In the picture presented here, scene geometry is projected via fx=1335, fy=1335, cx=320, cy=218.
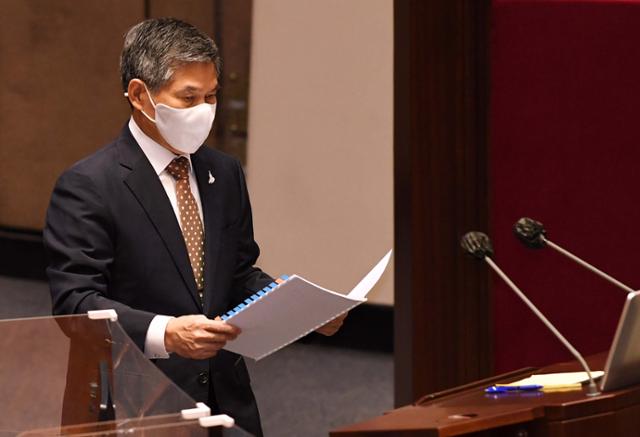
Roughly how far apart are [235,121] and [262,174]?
237 mm

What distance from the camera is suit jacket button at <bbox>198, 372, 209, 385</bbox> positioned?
2623mm

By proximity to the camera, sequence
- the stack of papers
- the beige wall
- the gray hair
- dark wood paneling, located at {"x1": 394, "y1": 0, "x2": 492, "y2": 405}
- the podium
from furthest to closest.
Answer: the beige wall < dark wood paneling, located at {"x1": 394, "y1": 0, "x2": 492, "y2": 405} < the gray hair < the stack of papers < the podium

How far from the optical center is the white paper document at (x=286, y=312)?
2.38m

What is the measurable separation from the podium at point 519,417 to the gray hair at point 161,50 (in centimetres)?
82

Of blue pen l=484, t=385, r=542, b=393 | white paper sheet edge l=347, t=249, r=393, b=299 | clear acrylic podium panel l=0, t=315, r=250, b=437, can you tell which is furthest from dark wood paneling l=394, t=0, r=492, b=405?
clear acrylic podium panel l=0, t=315, r=250, b=437

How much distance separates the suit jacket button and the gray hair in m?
0.57

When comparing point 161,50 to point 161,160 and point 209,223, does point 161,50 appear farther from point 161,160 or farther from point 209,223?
point 209,223

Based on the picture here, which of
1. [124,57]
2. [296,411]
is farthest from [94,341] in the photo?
[296,411]

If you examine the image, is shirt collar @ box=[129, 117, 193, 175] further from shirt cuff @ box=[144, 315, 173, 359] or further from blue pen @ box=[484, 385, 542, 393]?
blue pen @ box=[484, 385, 542, 393]

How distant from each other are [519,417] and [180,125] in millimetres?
919

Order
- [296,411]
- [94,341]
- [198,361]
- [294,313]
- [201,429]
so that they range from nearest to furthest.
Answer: [201,429] < [94,341] < [294,313] < [198,361] < [296,411]

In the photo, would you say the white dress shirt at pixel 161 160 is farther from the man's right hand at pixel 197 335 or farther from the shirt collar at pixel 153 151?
the man's right hand at pixel 197 335

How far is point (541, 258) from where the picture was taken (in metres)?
4.16

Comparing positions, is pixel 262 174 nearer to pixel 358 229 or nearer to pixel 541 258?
pixel 358 229
